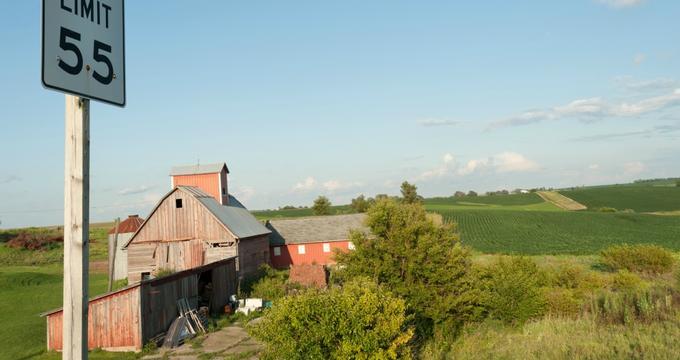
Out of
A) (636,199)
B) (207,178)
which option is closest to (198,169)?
(207,178)

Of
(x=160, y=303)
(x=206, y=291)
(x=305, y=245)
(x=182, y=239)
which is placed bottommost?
(x=206, y=291)

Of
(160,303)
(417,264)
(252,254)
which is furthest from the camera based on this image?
(252,254)

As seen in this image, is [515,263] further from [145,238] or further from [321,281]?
A: [145,238]

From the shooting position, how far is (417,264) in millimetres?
16188

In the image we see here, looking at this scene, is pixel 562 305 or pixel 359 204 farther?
pixel 359 204

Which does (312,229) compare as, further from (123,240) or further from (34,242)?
(34,242)

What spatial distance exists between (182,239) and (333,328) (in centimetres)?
2381

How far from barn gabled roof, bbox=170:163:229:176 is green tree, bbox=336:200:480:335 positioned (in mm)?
23437

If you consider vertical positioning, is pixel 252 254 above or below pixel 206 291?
above

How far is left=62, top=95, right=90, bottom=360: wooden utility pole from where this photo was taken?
10.7ft

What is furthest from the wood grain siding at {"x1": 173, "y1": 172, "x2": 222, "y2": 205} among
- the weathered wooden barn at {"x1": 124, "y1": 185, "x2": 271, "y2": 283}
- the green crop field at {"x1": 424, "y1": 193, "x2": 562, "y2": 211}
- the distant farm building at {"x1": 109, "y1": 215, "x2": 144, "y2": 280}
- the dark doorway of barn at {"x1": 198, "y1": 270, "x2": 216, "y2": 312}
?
the green crop field at {"x1": 424, "y1": 193, "x2": 562, "y2": 211}

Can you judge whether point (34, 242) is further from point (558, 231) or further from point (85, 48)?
point (558, 231)

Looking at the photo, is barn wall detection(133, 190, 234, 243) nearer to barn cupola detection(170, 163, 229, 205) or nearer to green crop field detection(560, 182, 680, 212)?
barn cupola detection(170, 163, 229, 205)

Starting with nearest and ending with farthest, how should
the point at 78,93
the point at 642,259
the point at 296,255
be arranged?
1. the point at 78,93
2. the point at 642,259
3. the point at 296,255
